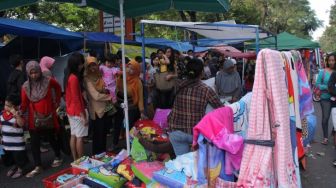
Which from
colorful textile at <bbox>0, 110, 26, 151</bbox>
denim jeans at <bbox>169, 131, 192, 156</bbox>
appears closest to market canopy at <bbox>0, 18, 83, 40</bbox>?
colorful textile at <bbox>0, 110, 26, 151</bbox>

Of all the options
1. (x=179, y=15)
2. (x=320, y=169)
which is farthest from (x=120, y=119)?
(x=179, y=15)

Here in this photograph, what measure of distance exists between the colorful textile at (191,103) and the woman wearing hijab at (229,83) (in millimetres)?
3931

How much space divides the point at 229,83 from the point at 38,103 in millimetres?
4221

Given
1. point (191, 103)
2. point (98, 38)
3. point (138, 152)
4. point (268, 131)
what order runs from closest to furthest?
point (268, 131) → point (191, 103) → point (138, 152) → point (98, 38)

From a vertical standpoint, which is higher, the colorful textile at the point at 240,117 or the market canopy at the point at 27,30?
the market canopy at the point at 27,30

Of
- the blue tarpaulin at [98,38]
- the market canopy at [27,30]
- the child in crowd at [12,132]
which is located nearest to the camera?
the child in crowd at [12,132]

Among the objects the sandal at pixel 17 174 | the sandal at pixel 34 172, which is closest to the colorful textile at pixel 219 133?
the sandal at pixel 34 172

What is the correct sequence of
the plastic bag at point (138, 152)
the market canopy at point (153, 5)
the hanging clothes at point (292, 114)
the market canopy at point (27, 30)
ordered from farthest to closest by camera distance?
the market canopy at point (27, 30) < the market canopy at point (153, 5) < the plastic bag at point (138, 152) < the hanging clothes at point (292, 114)

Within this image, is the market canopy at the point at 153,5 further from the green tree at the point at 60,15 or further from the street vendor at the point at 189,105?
the green tree at the point at 60,15

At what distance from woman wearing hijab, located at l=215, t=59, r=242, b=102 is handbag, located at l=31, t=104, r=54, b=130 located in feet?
13.0

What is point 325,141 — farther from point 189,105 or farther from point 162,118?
point 189,105

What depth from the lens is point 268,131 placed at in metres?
3.22

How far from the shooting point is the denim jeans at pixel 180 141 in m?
4.08

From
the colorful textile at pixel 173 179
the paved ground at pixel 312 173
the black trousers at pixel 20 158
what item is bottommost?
the paved ground at pixel 312 173
